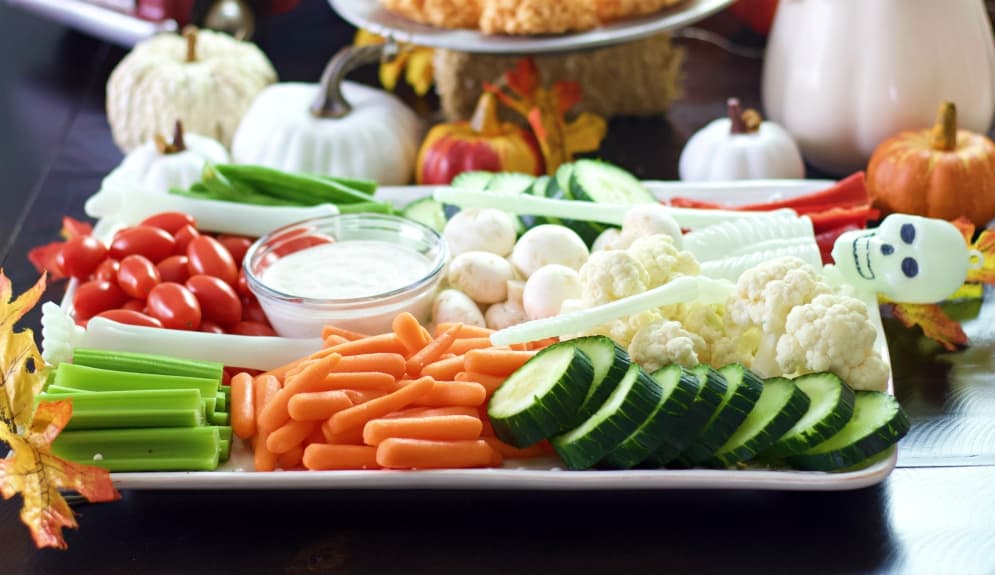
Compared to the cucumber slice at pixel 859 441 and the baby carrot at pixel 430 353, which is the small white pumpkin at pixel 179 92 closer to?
the baby carrot at pixel 430 353

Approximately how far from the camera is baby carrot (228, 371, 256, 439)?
1.82 meters

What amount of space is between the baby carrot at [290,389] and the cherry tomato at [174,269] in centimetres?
52

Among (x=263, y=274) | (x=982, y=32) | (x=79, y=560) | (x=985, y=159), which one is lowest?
(x=79, y=560)

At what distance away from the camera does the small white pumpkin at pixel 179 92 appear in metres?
3.06

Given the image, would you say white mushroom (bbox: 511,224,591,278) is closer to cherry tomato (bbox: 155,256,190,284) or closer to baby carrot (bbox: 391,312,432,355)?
baby carrot (bbox: 391,312,432,355)

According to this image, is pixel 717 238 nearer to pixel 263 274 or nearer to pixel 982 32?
pixel 263 274

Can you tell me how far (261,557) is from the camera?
168 centimetres

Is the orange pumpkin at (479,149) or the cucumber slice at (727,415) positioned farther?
the orange pumpkin at (479,149)

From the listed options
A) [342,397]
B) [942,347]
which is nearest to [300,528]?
[342,397]

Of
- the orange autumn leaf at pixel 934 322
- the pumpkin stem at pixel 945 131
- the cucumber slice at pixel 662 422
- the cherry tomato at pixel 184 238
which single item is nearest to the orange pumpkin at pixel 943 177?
the pumpkin stem at pixel 945 131

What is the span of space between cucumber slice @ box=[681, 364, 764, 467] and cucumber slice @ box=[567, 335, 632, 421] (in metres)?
0.11

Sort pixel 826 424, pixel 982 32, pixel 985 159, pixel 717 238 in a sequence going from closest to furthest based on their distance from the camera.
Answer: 1. pixel 826 424
2. pixel 717 238
3. pixel 985 159
4. pixel 982 32

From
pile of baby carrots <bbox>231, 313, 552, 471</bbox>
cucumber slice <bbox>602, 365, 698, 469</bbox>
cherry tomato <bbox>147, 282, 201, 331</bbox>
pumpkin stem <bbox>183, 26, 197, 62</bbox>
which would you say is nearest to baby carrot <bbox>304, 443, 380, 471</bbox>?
pile of baby carrots <bbox>231, 313, 552, 471</bbox>

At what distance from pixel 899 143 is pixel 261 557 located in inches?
63.2
